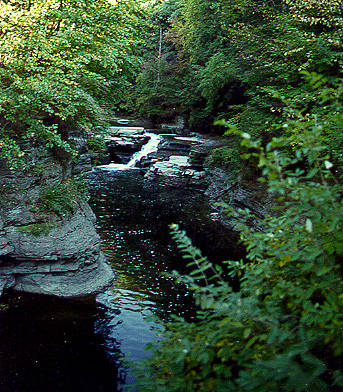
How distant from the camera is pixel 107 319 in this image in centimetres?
841

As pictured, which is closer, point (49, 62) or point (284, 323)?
point (284, 323)

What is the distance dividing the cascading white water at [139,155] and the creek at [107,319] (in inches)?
473

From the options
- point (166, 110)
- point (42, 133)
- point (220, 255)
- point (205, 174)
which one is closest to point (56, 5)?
point (42, 133)

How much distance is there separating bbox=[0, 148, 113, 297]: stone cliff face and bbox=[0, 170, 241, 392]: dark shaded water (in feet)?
1.49

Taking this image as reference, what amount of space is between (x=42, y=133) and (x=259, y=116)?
33.6 ft

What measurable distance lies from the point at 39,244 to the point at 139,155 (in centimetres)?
2046

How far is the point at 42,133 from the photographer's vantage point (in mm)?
8578

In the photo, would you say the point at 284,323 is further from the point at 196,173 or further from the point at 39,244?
the point at 196,173

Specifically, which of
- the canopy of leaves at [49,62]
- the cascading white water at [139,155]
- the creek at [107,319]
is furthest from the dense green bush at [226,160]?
the canopy of leaves at [49,62]

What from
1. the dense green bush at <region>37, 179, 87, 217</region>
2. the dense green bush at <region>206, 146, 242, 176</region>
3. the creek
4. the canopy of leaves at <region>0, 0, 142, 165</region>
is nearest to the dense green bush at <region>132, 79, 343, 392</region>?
the creek

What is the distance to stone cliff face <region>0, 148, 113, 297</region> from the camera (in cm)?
848

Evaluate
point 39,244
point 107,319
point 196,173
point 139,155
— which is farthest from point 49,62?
point 139,155

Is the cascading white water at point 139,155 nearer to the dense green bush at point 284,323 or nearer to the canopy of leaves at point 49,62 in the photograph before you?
the canopy of leaves at point 49,62

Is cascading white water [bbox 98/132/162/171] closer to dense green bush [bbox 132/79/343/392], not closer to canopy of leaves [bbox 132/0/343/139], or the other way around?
canopy of leaves [bbox 132/0/343/139]
